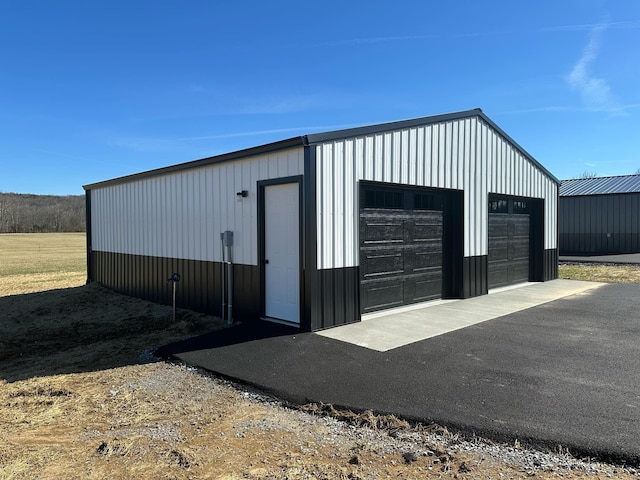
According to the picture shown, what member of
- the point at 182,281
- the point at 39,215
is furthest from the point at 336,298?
the point at 39,215

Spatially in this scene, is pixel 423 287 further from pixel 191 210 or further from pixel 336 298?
pixel 191 210

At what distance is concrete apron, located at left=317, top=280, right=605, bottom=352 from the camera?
20.9 ft

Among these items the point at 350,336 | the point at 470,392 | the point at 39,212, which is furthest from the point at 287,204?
the point at 39,212

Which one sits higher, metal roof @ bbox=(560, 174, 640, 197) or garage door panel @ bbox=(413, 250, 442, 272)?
metal roof @ bbox=(560, 174, 640, 197)

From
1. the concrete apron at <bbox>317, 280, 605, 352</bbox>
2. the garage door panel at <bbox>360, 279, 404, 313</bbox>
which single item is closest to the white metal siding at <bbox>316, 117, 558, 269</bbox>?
the garage door panel at <bbox>360, 279, 404, 313</bbox>

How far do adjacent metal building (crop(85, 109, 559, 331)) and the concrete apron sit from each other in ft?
0.92

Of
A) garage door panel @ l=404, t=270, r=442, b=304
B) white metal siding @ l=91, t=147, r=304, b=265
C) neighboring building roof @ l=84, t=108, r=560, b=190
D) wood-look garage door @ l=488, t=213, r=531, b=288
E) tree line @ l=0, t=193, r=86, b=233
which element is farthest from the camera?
tree line @ l=0, t=193, r=86, b=233

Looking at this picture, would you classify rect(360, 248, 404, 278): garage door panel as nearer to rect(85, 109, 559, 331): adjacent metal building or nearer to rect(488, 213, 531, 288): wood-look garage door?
rect(85, 109, 559, 331): adjacent metal building

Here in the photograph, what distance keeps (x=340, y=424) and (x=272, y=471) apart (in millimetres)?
903

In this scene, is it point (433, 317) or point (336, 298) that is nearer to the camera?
point (336, 298)

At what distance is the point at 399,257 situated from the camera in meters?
8.46

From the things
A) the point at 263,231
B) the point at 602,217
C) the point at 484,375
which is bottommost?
the point at 484,375

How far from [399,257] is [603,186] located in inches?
920

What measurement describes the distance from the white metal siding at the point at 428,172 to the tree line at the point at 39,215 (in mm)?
73320
